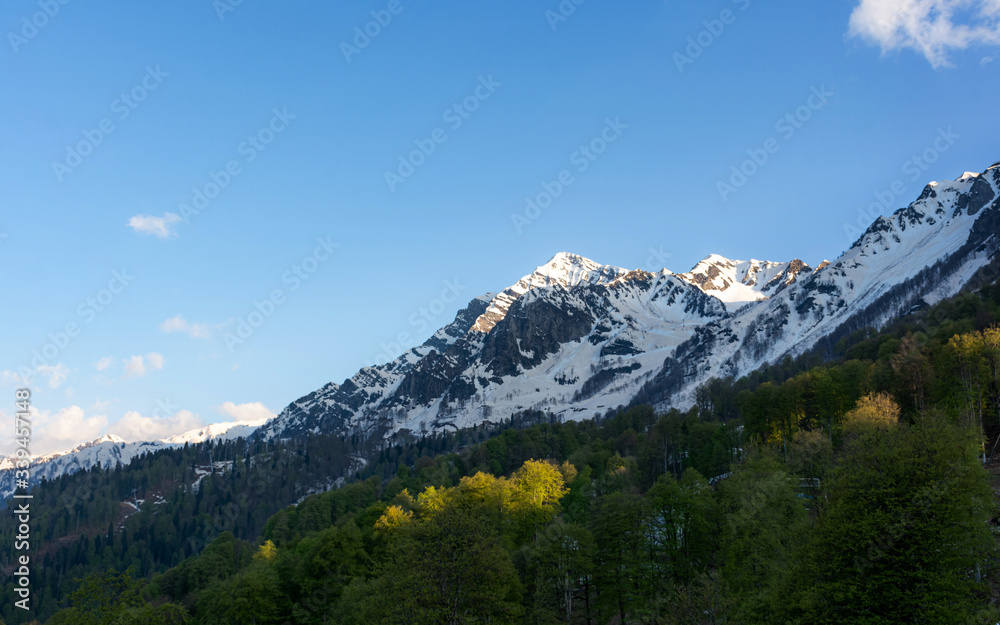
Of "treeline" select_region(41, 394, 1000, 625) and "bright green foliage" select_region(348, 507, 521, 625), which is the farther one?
"bright green foliage" select_region(348, 507, 521, 625)

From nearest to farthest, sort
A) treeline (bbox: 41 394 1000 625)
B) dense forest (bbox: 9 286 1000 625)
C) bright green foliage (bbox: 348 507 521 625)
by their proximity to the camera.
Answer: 1. treeline (bbox: 41 394 1000 625)
2. dense forest (bbox: 9 286 1000 625)
3. bright green foliage (bbox: 348 507 521 625)

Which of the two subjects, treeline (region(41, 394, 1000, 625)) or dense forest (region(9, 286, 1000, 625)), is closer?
treeline (region(41, 394, 1000, 625))

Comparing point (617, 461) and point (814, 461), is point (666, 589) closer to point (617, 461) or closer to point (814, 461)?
point (814, 461)

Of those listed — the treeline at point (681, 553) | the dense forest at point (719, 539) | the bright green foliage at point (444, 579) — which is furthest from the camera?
the bright green foliage at point (444, 579)

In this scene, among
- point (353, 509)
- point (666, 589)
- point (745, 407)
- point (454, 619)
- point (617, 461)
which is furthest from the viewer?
point (353, 509)

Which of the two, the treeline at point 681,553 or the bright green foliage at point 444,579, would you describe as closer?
the treeline at point 681,553

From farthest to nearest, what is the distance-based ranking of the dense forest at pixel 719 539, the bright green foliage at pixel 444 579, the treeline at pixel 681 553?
the bright green foliage at pixel 444 579
the dense forest at pixel 719 539
the treeline at pixel 681 553

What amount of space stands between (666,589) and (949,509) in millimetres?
25409

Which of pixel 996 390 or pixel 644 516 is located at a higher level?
pixel 996 390

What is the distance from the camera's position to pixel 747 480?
5584 centimetres

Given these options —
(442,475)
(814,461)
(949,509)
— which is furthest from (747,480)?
(442,475)

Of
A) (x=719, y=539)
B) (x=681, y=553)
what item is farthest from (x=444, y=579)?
(x=719, y=539)

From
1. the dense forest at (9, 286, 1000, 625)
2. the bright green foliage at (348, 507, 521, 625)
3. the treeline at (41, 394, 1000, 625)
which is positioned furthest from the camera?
the bright green foliage at (348, 507, 521, 625)

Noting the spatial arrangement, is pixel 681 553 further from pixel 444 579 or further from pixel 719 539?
pixel 444 579
